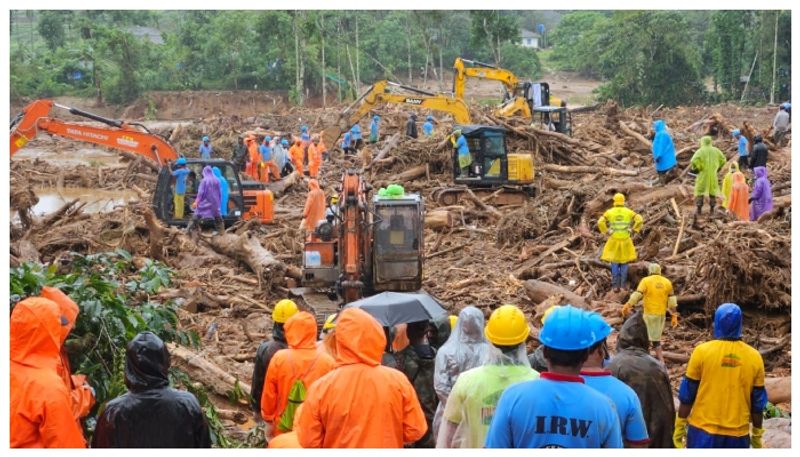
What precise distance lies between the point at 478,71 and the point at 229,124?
45.5 ft

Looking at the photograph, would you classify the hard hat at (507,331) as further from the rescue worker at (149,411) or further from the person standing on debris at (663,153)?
the person standing on debris at (663,153)

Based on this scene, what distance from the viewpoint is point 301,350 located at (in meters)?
6.81

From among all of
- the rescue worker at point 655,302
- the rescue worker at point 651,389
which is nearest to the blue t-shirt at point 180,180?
the rescue worker at point 655,302

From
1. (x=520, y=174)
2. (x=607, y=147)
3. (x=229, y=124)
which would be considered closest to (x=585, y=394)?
(x=520, y=174)

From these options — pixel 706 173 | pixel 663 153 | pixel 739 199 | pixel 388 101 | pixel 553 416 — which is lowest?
pixel 739 199

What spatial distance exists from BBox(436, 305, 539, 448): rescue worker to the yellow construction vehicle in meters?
25.0

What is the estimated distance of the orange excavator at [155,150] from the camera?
2067 centimetres

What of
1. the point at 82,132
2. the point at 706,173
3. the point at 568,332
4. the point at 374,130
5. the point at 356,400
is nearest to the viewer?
the point at 568,332

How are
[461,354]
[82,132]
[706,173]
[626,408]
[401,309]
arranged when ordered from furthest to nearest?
[82,132] < [706,173] < [401,309] < [461,354] < [626,408]

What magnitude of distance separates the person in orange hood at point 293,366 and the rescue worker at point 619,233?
29.1 ft

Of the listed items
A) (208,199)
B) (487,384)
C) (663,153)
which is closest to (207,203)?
(208,199)

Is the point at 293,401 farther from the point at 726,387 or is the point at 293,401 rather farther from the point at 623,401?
the point at 726,387

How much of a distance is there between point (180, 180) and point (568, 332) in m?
16.6

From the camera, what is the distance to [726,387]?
21.8 feet
